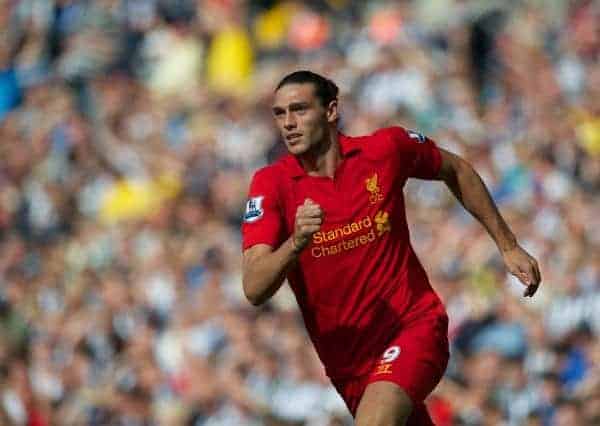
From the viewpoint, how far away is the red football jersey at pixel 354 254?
28.1ft

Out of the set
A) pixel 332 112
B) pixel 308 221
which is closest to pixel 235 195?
pixel 332 112

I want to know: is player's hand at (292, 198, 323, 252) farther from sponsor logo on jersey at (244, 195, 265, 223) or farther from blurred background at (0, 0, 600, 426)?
blurred background at (0, 0, 600, 426)

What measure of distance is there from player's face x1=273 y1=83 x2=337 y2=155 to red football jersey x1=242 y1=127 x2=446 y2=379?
16 cm

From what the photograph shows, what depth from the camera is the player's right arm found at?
25.0 ft

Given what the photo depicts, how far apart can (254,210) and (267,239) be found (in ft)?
0.74

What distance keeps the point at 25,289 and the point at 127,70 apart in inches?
146

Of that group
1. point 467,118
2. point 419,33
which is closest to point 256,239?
point 467,118

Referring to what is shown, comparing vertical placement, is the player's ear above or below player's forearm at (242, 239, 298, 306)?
above

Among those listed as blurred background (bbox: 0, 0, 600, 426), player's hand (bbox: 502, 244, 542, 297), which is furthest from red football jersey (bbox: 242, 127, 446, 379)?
blurred background (bbox: 0, 0, 600, 426)

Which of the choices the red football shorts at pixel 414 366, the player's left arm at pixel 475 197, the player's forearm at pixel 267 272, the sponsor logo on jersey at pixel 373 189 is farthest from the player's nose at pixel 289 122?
the red football shorts at pixel 414 366

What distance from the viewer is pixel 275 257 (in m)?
7.92

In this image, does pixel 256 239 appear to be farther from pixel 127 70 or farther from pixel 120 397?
pixel 127 70

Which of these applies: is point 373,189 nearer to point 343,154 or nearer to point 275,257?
point 343,154

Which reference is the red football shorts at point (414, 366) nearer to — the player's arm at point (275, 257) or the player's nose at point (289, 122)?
the player's arm at point (275, 257)
